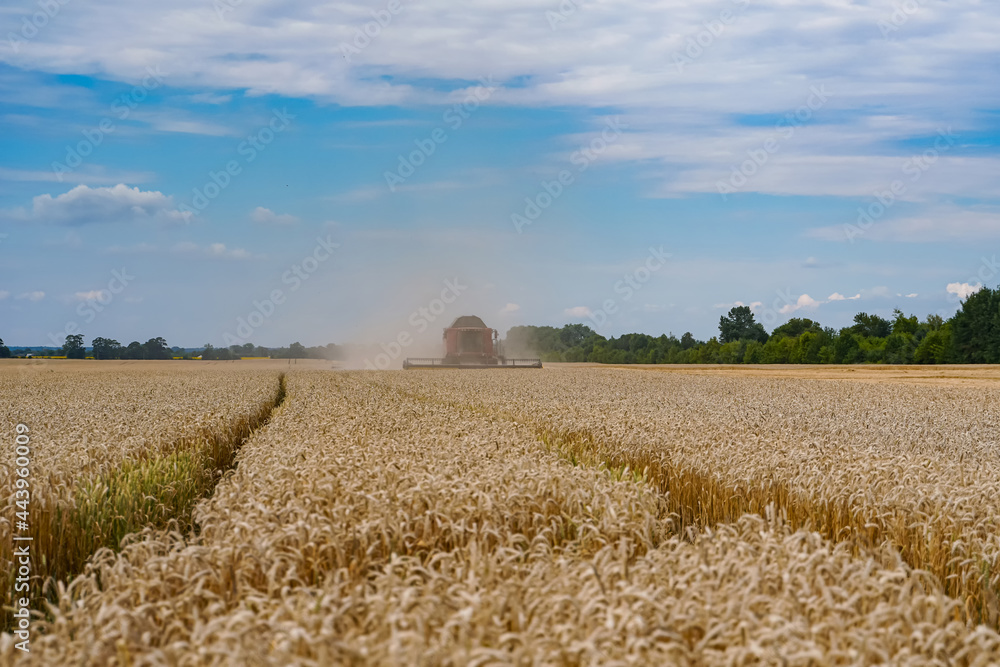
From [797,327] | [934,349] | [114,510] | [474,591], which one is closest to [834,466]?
[474,591]

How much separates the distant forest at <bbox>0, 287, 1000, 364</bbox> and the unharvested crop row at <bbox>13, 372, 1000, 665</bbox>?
71773mm

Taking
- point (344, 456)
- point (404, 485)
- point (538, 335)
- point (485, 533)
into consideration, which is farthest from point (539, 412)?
point (538, 335)

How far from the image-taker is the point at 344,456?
7.62m

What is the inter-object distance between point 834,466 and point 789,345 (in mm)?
89548

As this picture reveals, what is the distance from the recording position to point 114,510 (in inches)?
295

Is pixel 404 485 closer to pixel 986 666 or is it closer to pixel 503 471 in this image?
pixel 503 471

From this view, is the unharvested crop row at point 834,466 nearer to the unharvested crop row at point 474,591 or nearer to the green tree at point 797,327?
the unharvested crop row at point 474,591

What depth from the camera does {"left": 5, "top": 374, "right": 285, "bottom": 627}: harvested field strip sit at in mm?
6812

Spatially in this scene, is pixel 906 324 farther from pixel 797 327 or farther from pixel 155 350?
pixel 155 350

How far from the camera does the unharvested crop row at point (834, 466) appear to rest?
6398 millimetres

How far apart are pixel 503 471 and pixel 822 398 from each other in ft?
59.4

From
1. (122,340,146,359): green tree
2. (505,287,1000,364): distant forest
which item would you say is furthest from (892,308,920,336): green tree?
(122,340,146,359): green tree

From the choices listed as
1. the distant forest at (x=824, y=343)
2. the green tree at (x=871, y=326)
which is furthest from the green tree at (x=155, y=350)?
the green tree at (x=871, y=326)

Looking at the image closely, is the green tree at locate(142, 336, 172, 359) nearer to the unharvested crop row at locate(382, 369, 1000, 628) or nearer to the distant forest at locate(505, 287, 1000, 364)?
the distant forest at locate(505, 287, 1000, 364)
